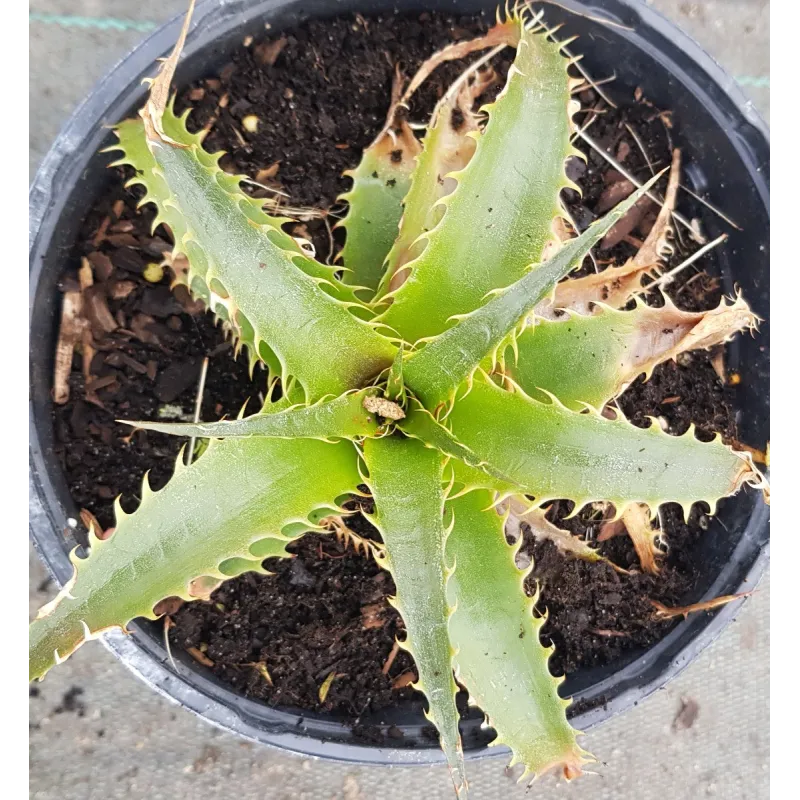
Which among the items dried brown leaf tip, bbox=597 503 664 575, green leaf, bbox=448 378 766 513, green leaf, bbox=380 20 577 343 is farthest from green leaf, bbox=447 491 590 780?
dried brown leaf tip, bbox=597 503 664 575

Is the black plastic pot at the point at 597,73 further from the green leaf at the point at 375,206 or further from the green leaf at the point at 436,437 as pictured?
the green leaf at the point at 436,437

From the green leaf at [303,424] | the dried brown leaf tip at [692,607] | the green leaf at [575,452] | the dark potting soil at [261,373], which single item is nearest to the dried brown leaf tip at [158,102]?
the green leaf at [303,424]

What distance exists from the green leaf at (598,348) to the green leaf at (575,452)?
98mm

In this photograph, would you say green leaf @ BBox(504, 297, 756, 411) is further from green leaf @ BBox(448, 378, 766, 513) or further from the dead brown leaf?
the dead brown leaf

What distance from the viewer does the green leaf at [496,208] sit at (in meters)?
0.67

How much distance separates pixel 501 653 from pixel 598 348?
316mm

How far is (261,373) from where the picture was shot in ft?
3.26

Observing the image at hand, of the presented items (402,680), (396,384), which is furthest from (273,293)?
(402,680)

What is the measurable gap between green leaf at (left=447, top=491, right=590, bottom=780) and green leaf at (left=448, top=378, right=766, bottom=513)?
0.09 m

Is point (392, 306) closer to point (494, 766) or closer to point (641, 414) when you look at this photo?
point (641, 414)

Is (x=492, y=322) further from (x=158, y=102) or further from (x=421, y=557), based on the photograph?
(x=158, y=102)

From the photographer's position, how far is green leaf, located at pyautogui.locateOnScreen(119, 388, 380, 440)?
1.61 ft

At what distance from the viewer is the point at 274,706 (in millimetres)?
988


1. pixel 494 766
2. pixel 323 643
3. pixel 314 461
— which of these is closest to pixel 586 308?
pixel 314 461
